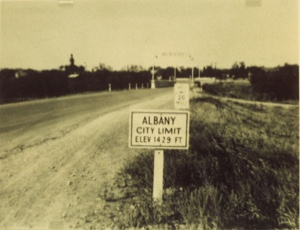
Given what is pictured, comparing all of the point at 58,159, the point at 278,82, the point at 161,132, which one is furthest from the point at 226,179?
the point at 58,159

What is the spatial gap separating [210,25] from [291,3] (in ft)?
2.56

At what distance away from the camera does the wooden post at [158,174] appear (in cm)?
302

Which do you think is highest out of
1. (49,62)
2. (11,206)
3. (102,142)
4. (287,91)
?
(49,62)

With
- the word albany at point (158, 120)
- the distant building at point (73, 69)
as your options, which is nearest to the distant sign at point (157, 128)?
the word albany at point (158, 120)

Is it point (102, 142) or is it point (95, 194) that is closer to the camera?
point (95, 194)

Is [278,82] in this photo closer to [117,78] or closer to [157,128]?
[157,128]

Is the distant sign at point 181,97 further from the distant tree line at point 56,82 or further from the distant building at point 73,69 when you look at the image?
the distant building at point 73,69

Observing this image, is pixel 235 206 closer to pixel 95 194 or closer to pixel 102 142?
pixel 95 194

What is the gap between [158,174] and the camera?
3.05 m

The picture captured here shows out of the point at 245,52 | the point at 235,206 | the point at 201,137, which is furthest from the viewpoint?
the point at 201,137

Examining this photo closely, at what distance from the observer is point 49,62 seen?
352 cm

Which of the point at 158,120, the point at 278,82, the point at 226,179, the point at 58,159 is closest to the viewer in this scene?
the point at 158,120

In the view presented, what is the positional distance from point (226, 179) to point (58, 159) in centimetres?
173

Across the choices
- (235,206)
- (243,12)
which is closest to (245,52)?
(243,12)
